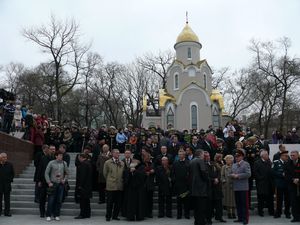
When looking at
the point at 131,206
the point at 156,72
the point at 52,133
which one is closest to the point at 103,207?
the point at 131,206

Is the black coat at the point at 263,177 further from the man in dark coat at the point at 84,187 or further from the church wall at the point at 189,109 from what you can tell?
the church wall at the point at 189,109

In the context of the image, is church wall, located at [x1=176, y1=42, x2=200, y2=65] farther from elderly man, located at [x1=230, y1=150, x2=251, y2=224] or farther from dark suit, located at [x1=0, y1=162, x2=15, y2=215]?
dark suit, located at [x1=0, y1=162, x2=15, y2=215]

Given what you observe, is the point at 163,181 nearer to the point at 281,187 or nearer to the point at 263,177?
the point at 263,177

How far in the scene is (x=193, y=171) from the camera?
853cm

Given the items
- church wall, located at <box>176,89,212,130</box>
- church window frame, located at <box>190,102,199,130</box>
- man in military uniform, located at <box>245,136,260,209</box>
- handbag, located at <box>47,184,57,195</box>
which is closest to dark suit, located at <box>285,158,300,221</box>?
man in military uniform, located at <box>245,136,260,209</box>

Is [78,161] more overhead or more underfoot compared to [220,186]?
more overhead

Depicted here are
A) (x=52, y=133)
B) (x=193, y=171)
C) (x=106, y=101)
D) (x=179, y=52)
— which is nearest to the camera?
(x=193, y=171)

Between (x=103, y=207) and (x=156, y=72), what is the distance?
40.1 m

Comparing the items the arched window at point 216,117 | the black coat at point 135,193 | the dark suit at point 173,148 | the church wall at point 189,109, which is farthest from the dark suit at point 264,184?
the arched window at point 216,117

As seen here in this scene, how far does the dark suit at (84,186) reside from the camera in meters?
9.52

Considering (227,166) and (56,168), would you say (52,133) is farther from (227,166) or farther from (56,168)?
(227,166)

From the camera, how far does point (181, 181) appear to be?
31.3ft

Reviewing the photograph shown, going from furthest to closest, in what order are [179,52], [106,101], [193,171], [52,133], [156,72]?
[156,72]
[106,101]
[179,52]
[52,133]
[193,171]

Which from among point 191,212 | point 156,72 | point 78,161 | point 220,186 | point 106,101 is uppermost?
point 156,72
